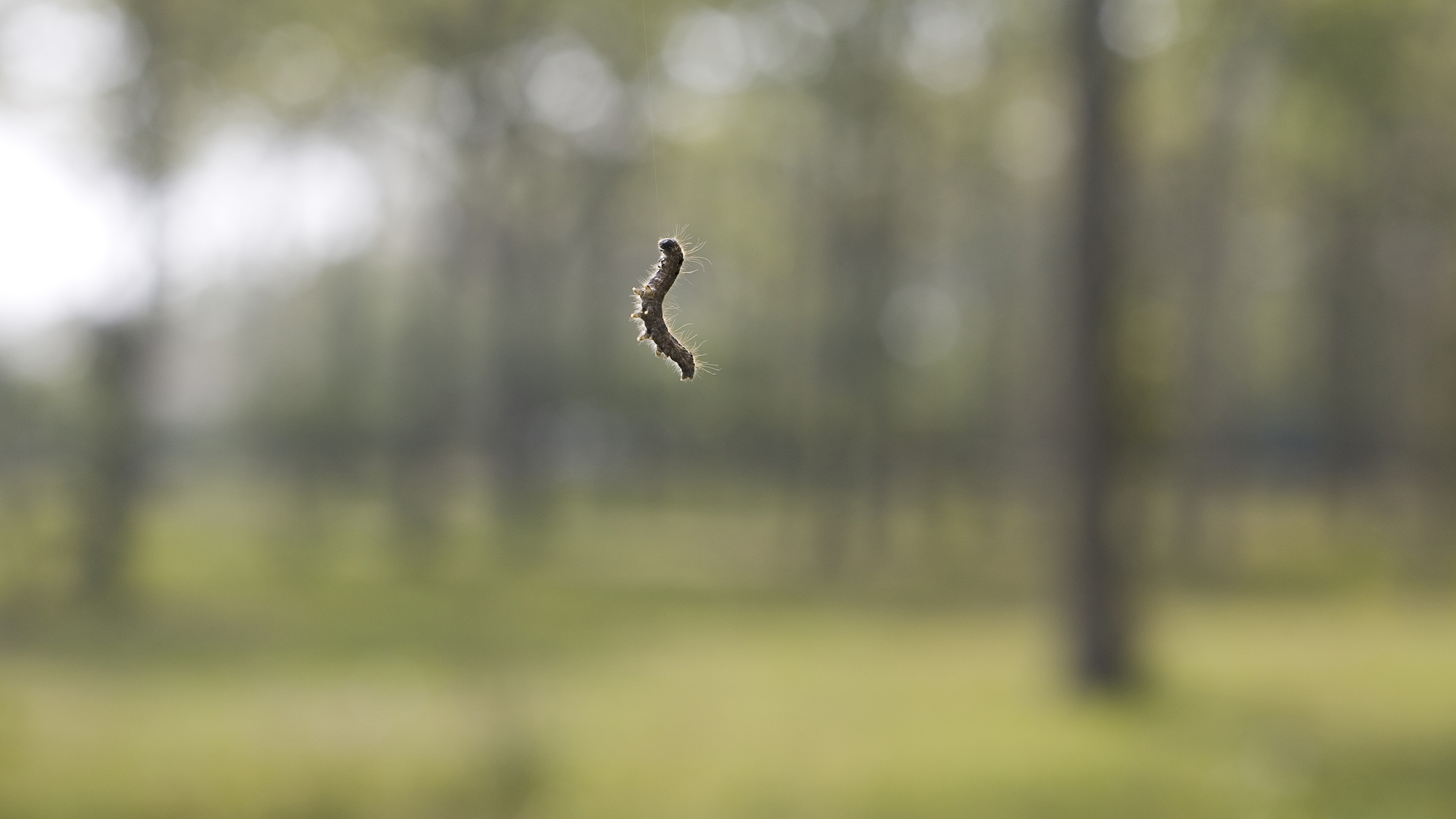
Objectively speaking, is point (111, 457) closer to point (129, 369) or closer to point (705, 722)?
point (129, 369)

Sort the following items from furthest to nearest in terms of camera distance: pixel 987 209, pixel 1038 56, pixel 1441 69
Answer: pixel 987 209 < pixel 1441 69 < pixel 1038 56

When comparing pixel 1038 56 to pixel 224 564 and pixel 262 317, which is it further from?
pixel 262 317

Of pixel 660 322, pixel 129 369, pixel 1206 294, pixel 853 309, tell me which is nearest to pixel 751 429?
pixel 853 309

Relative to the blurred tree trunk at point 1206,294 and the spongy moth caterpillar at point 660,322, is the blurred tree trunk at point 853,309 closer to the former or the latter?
the blurred tree trunk at point 1206,294

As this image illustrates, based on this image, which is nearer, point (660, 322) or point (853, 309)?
point (660, 322)

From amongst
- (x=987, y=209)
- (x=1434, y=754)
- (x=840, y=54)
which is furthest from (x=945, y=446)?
(x=1434, y=754)

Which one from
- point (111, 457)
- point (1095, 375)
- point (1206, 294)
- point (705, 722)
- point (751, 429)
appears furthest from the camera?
point (751, 429)
